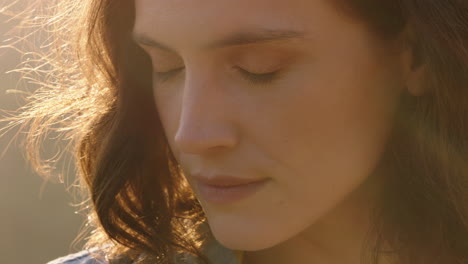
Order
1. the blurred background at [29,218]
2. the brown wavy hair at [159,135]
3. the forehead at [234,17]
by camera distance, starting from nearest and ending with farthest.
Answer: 1. the forehead at [234,17]
2. the brown wavy hair at [159,135]
3. the blurred background at [29,218]

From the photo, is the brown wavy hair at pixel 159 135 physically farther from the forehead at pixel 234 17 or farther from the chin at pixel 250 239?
the chin at pixel 250 239

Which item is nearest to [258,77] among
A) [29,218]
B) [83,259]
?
[83,259]

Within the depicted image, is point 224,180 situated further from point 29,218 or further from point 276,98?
point 29,218

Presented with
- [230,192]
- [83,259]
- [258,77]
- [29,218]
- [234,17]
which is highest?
[234,17]

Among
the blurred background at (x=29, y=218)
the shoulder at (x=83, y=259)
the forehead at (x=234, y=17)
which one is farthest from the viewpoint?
the blurred background at (x=29, y=218)

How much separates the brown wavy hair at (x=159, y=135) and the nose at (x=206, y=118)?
34 centimetres

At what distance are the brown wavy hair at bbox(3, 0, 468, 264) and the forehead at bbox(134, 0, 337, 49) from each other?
0.22ft

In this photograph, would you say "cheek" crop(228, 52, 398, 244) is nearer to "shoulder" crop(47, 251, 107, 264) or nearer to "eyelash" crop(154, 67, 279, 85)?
"eyelash" crop(154, 67, 279, 85)

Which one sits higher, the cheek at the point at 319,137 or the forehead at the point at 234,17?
the forehead at the point at 234,17

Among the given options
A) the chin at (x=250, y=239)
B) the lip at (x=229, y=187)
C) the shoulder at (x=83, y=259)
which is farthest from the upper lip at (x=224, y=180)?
the shoulder at (x=83, y=259)

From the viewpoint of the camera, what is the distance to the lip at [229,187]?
1643mm

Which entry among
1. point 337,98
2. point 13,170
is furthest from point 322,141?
point 13,170

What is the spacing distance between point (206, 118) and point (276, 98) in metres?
0.16

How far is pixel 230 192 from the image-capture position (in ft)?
5.43
